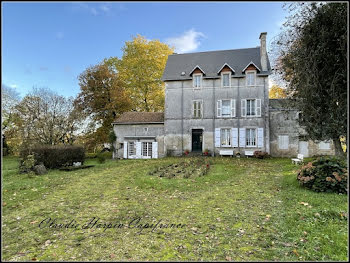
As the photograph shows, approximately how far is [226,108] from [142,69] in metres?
11.3

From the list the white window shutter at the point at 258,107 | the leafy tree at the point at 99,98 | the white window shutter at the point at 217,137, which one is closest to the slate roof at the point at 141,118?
the leafy tree at the point at 99,98

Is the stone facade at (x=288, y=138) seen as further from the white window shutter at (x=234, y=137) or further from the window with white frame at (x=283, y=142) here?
the white window shutter at (x=234, y=137)

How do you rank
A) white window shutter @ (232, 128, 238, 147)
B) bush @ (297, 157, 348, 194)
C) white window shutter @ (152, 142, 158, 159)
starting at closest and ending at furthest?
bush @ (297, 157, 348, 194), white window shutter @ (232, 128, 238, 147), white window shutter @ (152, 142, 158, 159)

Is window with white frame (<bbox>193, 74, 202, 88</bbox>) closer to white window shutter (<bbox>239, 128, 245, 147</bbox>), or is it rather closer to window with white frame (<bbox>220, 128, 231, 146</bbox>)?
window with white frame (<bbox>220, 128, 231, 146</bbox>)

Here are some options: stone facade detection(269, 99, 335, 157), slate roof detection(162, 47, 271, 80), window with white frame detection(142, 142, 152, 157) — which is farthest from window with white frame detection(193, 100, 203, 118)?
stone facade detection(269, 99, 335, 157)

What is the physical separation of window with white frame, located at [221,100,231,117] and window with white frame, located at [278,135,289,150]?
451 cm

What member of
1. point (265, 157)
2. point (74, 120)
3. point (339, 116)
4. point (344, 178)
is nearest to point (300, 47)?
point (339, 116)

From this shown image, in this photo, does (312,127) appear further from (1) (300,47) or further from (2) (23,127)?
(2) (23,127)

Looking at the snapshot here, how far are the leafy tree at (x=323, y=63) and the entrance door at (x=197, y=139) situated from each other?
11.5 m

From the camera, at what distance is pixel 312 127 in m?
6.82

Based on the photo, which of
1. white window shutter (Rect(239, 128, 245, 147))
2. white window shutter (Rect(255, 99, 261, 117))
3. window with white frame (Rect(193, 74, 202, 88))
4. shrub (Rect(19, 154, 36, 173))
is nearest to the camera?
shrub (Rect(19, 154, 36, 173))

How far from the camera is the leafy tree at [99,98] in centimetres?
2011

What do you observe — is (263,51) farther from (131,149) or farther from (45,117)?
(45,117)

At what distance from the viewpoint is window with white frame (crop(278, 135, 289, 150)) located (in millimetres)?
16281
